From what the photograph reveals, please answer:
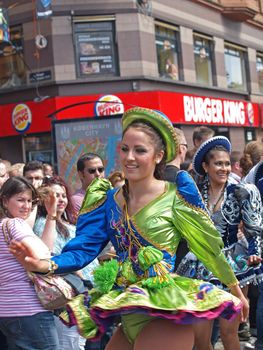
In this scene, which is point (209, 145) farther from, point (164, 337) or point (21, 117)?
point (21, 117)

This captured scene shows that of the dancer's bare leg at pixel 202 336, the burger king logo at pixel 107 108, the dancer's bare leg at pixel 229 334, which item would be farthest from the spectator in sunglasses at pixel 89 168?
the burger king logo at pixel 107 108

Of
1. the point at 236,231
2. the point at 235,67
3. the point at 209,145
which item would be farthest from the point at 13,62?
the point at 236,231

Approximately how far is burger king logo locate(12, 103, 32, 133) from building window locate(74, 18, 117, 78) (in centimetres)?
193

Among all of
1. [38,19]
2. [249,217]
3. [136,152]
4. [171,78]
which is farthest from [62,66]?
[136,152]

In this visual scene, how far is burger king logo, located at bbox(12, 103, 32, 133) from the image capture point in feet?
60.4

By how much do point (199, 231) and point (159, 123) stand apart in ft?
2.17

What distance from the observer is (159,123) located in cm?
360

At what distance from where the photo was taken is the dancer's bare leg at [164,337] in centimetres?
324

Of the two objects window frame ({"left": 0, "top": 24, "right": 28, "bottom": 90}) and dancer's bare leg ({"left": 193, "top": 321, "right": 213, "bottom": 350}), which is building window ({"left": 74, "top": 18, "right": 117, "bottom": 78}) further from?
dancer's bare leg ({"left": 193, "top": 321, "right": 213, "bottom": 350})

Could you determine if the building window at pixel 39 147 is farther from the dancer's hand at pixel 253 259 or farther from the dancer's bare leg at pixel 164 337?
the dancer's bare leg at pixel 164 337

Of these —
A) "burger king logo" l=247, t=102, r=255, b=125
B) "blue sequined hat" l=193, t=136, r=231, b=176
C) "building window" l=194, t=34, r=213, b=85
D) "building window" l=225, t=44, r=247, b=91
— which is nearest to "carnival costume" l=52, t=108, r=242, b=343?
"blue sequined hat" l=193, t=136, r=231, b=176

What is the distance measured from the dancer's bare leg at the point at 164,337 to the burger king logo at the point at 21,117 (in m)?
15.6

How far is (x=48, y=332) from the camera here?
430 centimetres

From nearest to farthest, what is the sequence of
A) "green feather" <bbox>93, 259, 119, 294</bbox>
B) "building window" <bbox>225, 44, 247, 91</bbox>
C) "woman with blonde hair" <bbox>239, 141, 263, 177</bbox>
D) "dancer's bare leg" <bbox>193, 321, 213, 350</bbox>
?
"green feather" <bbox>93, 259, 119, 294</bbox>
"dancer's bare leg" <bbox>193, 321, 213, 350</bbox>
"woman with blonde hair" <bbox>239, 141, 263, 177</bbox>
"building window" <bbox>225, 44, 247, 91</bbox>
